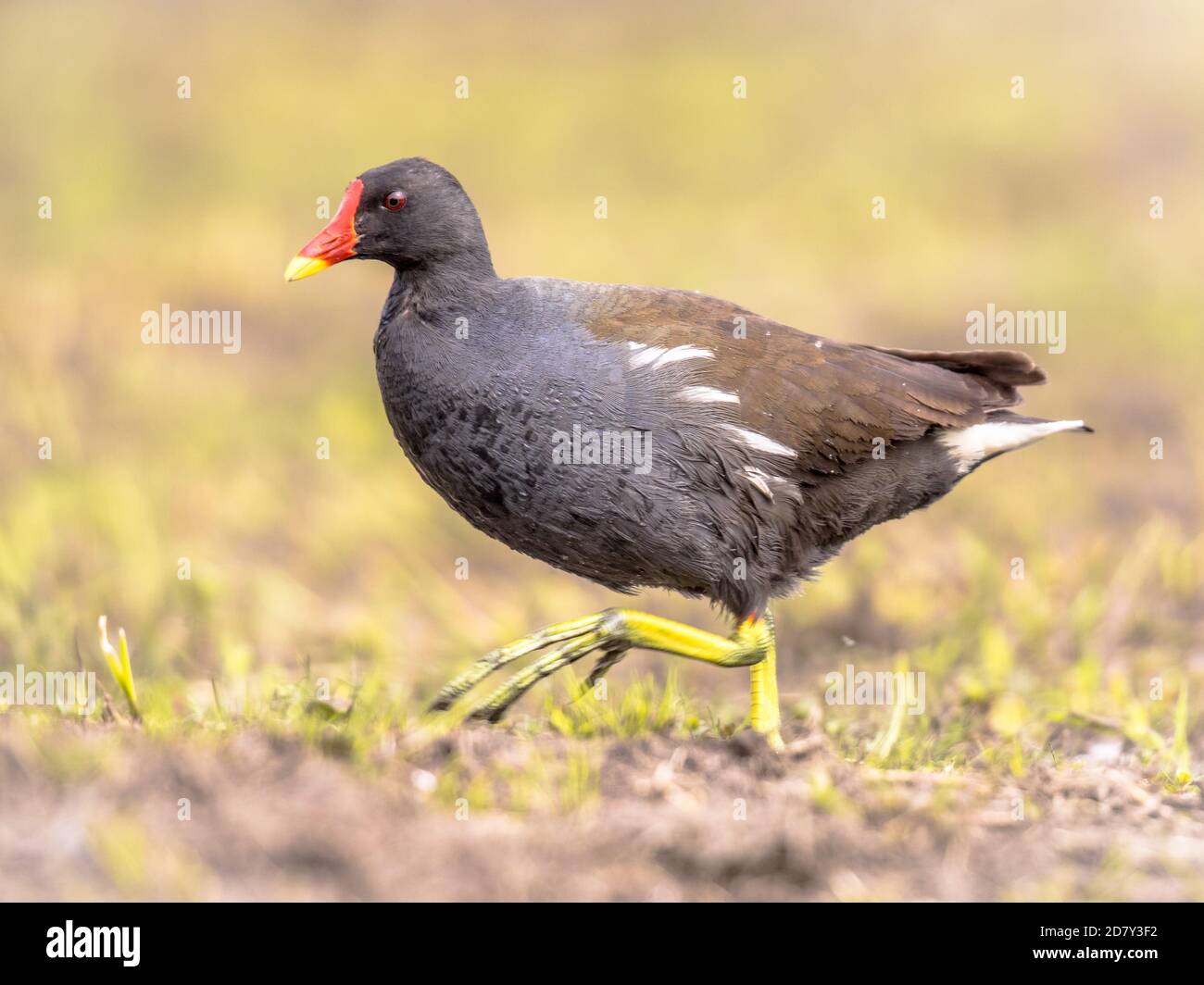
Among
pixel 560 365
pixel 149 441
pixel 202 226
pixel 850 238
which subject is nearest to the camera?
pixel 560 365

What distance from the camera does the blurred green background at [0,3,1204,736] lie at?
691 centimetres

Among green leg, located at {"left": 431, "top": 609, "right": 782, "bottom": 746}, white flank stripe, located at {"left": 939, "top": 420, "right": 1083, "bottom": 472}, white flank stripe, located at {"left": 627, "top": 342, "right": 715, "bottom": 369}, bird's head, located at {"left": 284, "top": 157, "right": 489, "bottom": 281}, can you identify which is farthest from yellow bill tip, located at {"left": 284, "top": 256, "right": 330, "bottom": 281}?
white flank stripe, located at {"left": 939, "top": 420, "right": 1083, "bottom": 472}

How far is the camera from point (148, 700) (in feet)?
15.4

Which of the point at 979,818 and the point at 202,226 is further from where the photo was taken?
the point at 202,226

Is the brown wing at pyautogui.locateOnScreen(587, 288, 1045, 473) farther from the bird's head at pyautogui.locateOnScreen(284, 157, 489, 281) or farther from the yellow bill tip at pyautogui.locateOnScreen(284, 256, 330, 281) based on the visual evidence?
the yellow bill tip at pyautogui.locateOnScreen(284, 256, 330, 281)

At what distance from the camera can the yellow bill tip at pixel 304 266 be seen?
16.1 ft

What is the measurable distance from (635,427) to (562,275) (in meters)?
5.50

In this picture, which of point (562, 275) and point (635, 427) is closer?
point (635, 427)

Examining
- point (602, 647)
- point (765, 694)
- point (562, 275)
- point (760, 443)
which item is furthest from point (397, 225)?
point (562, 275)

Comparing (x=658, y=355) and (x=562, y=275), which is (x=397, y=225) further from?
(x=562, y=275)

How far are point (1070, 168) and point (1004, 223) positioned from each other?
128 cm

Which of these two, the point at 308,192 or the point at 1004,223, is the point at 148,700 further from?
the point at 1004,223

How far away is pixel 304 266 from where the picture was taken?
16.2ft

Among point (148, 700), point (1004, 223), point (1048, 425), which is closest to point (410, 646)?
point (148, 700)
